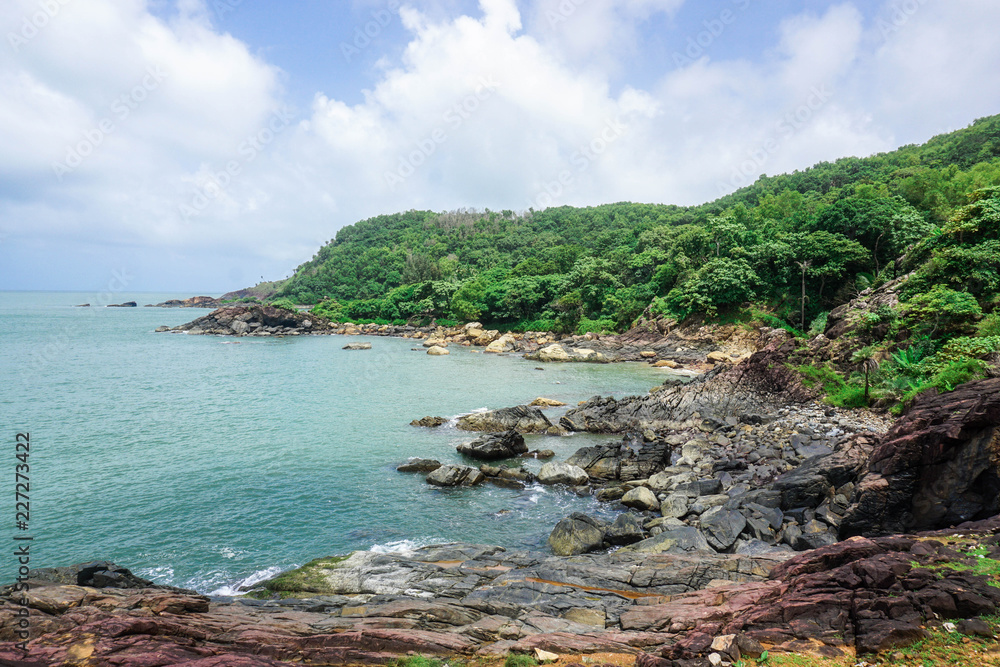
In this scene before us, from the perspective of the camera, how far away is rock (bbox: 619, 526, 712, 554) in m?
11.7

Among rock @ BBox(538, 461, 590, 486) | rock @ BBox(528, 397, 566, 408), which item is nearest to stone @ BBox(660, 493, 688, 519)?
rock @ BBox(538, 461, 590, 486)

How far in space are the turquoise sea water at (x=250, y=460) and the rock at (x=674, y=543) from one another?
10.1ft

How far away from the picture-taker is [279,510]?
16.0 m

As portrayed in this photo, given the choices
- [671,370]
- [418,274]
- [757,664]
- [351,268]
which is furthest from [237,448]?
[351,268]

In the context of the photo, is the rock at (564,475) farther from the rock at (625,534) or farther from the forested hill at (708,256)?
the forested hill at (708,256)

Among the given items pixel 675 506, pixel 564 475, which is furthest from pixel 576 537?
pixel 564 475

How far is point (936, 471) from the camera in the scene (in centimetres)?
915

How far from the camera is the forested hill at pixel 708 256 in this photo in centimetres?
4544

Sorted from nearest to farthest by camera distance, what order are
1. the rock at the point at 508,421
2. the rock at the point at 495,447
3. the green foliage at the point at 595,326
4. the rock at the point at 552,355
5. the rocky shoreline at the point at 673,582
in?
the rocky shoreline at the point at 673,582 → the rock at the point at 495,447 → the rock at the point at 508,421 → the rock at the point at 552,355 → the green foliage at the point at 595,326

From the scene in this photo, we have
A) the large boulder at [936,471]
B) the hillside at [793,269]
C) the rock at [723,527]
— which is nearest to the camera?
the large boulder at [936,471]

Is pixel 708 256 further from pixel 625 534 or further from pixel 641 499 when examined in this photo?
pixel 625 534

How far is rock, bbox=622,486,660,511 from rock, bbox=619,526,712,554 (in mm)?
3103

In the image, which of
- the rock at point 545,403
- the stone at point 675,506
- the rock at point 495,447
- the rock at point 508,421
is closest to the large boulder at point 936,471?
the stone at point 675,506

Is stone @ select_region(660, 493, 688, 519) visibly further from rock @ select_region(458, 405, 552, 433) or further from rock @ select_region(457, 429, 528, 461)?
rock @ select_region(458, 405, 552, 433)
